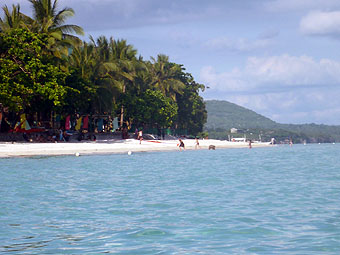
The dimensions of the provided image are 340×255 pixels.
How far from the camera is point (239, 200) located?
1625cm

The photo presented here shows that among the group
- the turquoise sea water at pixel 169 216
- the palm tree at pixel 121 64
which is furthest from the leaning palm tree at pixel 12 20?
the turquoise sea water at pixel 169 216

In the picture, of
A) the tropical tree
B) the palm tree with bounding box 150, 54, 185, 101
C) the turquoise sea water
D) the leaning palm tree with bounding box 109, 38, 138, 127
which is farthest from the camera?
the palm tree with bounding box 150, 54, 185, 101

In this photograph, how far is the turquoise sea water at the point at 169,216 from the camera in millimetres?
9656

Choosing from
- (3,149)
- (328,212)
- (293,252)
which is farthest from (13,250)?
(3,149)

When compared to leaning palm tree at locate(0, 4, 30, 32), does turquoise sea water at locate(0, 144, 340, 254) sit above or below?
below

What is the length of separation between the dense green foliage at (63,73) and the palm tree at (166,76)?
25.1 ft

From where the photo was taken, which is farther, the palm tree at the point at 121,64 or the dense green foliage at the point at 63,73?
the palm tree at the point at 121,64

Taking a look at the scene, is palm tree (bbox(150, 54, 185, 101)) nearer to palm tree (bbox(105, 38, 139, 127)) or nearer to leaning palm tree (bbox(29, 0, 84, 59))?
palm tree (bbox(105, 38, 139, 127))

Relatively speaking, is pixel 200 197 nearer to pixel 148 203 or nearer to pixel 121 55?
pixel 148 203

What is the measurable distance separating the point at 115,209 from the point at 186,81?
94441 millimetres

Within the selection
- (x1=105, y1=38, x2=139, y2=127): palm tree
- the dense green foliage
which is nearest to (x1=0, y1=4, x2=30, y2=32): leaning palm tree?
the dense green foliage

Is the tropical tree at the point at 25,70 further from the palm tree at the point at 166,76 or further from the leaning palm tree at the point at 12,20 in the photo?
the palm tree at the point at 166,76

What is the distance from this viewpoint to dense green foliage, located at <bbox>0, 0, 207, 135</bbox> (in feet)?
160

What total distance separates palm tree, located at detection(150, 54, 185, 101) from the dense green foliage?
7.66 m
